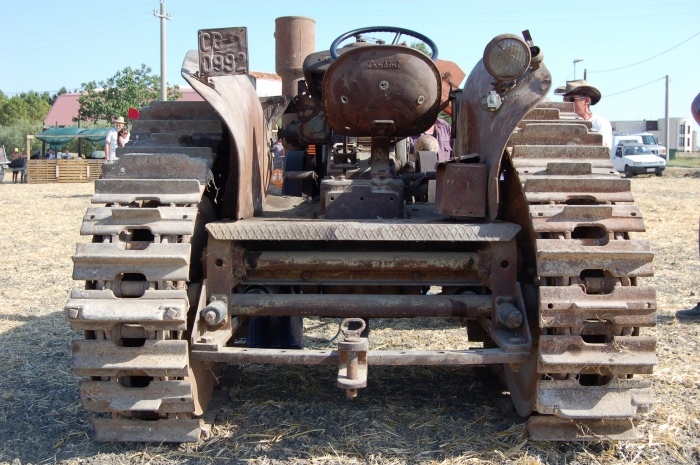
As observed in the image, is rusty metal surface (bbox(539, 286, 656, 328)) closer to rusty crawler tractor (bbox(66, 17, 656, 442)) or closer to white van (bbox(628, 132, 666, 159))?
rusty crawler tractor (bbox(66, 17, 656, 442))

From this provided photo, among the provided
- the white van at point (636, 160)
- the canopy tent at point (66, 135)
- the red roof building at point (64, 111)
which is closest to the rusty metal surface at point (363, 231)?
the white van at point (636, 160)

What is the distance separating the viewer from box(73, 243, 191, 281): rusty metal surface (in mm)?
3227

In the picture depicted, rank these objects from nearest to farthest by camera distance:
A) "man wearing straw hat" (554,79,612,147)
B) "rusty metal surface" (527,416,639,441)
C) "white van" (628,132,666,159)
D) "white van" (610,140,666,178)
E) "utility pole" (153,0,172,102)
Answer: "rusty metal surface" (527,416,639,441) < "man wearing straw hat" (554,79,612,147) < "utility pole" (153,0,172,102) < "white van" (610,140,666,178) < "white van" (628,132,666,159)

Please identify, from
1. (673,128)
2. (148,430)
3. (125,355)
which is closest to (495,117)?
(125,355)

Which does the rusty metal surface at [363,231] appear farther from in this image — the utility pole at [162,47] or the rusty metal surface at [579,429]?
the utility pole at [162,47]

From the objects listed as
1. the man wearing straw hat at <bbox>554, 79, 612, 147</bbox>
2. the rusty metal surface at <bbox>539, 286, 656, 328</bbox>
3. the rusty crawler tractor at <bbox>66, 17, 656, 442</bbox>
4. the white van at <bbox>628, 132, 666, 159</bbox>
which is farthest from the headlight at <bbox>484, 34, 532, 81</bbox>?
the white van at <bbox>628, 132, 666, 159</bbox>

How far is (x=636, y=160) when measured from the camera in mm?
29016

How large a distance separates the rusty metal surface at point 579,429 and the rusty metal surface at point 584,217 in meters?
0.96

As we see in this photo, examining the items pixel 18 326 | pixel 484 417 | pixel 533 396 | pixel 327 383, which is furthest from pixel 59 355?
pixel 533 396

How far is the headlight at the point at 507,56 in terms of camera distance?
11.6 ft

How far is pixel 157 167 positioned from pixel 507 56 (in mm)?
1931

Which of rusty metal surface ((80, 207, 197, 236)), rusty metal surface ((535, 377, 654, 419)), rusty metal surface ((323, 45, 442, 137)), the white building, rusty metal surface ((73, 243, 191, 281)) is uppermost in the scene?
the white building

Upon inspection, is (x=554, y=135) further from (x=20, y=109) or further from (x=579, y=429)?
(x=20, y=109)

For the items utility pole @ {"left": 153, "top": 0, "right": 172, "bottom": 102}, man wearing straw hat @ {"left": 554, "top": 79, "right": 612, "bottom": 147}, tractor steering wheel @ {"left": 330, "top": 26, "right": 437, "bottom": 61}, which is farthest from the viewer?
utility pole @ {"left": 153, "top": 0, "right": 172, "bottom": 102}
